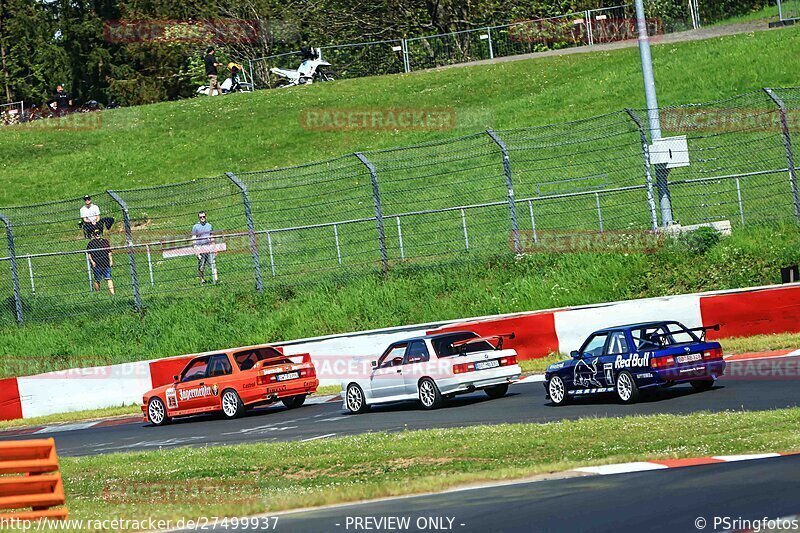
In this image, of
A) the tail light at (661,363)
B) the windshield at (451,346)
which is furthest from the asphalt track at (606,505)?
the windshield at (451,346)

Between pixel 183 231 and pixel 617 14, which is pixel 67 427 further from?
pixel 617 14

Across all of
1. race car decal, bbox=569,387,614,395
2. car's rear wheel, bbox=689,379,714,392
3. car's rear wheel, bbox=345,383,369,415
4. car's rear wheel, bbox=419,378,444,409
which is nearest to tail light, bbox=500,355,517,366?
car's rear wheel, bbox=419,378,444,409

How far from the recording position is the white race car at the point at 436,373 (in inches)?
693

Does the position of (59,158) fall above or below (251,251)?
above

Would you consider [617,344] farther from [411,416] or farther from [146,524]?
[146,524]

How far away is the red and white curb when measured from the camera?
400 inches

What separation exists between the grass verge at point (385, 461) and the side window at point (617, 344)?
212cm

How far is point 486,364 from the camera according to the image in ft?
58.1

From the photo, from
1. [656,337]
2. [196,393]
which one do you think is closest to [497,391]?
[656,337]

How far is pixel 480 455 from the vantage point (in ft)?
40.0

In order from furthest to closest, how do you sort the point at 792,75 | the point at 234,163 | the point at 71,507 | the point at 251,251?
the point at 234,163
the point at 792,75
the point at 251,251
the point at 71,507

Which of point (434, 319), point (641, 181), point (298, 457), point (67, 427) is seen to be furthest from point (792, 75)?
point (298, 457)

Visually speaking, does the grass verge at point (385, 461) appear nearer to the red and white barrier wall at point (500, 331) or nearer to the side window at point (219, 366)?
the side window at point (219, 366)

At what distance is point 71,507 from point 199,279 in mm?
15283
